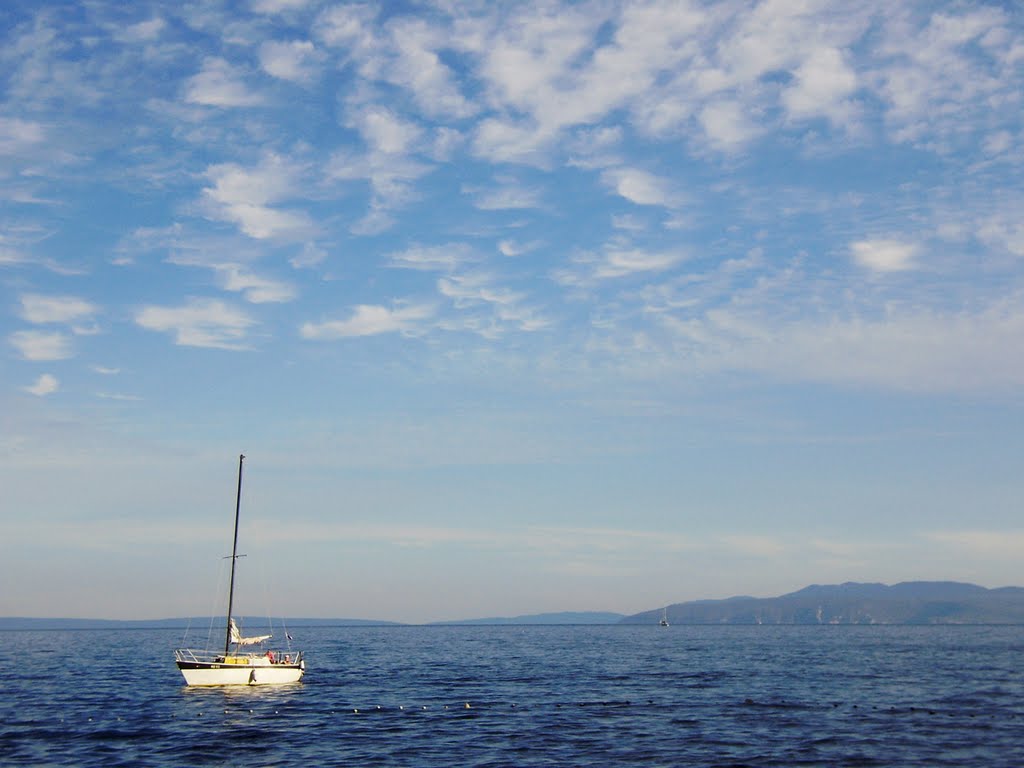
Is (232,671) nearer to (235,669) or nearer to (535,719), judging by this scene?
(235,669)

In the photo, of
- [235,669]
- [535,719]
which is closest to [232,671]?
[235,669]

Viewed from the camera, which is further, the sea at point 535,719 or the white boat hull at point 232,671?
the white boat hull at point 232,671

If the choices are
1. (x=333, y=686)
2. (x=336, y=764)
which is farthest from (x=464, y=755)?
(x=333, y=686)

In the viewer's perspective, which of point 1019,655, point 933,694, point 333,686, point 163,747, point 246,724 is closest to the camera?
point 163,747

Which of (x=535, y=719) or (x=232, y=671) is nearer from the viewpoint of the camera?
(x=535, y=719)

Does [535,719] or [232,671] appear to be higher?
[232,671]

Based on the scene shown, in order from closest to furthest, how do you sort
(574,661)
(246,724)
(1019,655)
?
(246,724) → (574,661) → (1019,655)

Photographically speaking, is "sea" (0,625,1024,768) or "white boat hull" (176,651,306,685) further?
"white boat hull" (176,651,306,685)

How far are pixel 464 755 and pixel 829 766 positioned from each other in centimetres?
1995

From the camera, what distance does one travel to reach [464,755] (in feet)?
171

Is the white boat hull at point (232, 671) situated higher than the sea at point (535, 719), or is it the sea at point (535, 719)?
the white boat hull at point (232, 671)

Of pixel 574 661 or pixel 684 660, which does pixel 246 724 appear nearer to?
pixel 574 661

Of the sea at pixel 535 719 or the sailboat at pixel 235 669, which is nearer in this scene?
the sea at pixel 535 719

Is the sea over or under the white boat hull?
under
